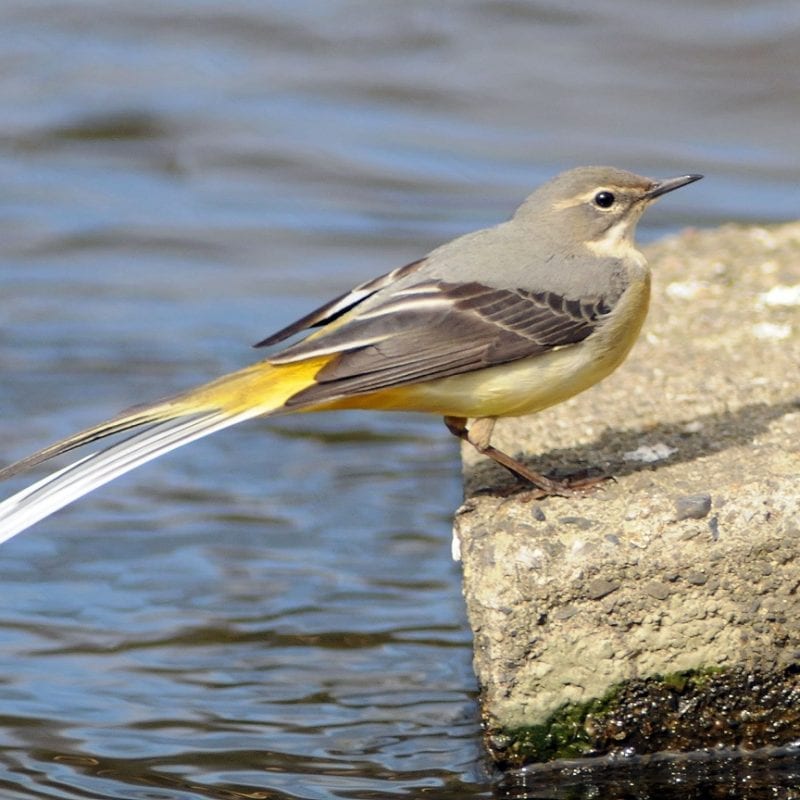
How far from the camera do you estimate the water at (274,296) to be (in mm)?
6355

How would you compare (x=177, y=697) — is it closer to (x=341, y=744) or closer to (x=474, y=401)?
(x=341, y=744)

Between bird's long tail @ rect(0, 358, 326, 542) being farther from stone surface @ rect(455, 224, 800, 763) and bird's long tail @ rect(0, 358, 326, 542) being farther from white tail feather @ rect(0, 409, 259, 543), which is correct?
stone surface @ rect(455, 224, 800, 763)

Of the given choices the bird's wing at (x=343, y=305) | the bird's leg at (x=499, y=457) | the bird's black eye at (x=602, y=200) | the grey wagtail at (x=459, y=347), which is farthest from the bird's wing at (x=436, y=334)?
the bird's black eye at (x=602, y=200)

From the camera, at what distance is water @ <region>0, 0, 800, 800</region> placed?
6355 millimetres

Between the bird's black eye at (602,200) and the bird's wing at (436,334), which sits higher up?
the bird's black eye at (602,200)

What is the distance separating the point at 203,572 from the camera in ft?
25.7

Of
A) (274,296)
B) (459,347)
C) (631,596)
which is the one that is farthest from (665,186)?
(274,296)

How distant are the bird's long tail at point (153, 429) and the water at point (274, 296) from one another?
3.38 ft

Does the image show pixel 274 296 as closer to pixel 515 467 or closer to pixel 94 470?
pixel 515 467

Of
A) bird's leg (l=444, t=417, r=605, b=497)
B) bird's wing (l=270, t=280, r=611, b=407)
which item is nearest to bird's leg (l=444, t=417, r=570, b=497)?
bird's leg (l=444, t=417, r=605, b=497)

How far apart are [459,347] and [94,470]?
1.31 m

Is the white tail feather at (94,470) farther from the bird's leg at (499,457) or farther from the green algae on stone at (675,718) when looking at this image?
the green algae on stone at (675,718)

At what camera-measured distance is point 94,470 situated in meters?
5.66

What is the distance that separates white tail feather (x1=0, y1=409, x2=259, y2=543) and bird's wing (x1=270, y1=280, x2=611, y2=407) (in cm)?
36
